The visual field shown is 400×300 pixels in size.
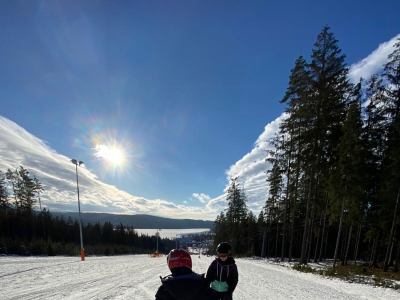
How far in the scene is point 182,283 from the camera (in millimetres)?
2504

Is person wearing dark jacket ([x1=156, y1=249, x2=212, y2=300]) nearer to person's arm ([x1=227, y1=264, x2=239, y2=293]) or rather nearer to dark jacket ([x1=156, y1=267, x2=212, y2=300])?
dark jacket ([x1=156, y1=267, x2=212, y2=300])

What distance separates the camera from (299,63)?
66.3ft

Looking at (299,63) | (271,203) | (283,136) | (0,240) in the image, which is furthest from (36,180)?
(299,63)

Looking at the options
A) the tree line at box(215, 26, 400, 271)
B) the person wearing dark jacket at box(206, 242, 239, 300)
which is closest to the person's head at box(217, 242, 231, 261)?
the person wearing dark jacket at box(206, 242, 239, 300)

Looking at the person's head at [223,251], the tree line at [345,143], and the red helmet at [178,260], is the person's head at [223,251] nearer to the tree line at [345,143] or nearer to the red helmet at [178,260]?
the red helmet at [178,260]

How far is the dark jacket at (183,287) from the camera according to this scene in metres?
2.49

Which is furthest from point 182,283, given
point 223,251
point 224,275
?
point 224,275

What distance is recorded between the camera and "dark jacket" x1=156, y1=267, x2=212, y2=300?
2494 millimetres

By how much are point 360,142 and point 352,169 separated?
190cm

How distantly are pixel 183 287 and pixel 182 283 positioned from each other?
1.5 inches

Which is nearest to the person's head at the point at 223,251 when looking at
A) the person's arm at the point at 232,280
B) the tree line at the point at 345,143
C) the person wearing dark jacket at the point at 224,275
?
the person wearing dark jacket at the point at 224,275

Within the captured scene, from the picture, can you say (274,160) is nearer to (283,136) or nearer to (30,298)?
(283,136)

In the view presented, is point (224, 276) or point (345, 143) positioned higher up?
point (345, 143)

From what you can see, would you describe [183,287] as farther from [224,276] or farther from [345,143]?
[345,143]
